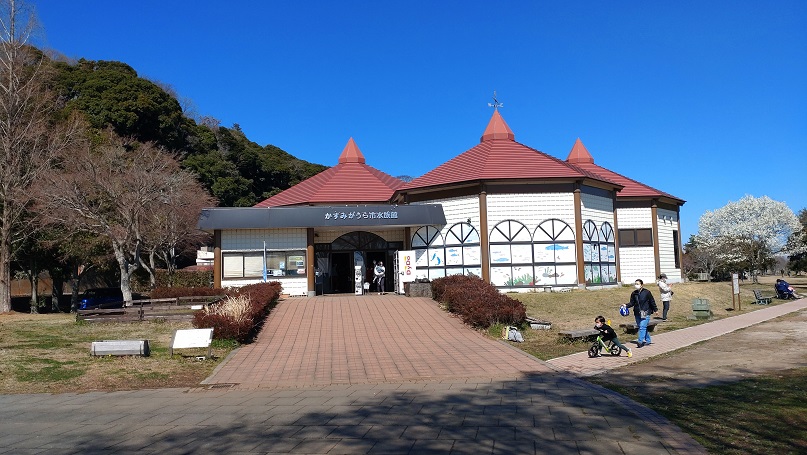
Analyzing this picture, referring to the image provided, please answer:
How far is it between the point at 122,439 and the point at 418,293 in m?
18.1

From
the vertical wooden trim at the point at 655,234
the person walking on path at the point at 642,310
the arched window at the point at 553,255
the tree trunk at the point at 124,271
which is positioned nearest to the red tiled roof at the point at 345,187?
the tree trunk at the point at 124,271

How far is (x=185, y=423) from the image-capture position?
24.3ft

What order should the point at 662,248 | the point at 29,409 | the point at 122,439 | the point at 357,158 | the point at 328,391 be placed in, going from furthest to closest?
the point at 357,158
the point at 662,248
the point at 328,391
the point at 29,409
the point at 122,439

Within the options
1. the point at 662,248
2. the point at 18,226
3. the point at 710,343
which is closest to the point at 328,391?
the point at 710,343

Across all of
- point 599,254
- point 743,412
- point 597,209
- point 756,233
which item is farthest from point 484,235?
point 756,233

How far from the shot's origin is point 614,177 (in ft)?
112

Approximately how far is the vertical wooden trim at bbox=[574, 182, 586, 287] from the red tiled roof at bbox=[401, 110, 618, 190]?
0.93 m

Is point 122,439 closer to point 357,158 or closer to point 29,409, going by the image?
point 29,409

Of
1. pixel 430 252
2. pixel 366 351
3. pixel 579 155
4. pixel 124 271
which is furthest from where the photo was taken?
pixel 579 155

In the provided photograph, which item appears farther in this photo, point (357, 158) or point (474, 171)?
point (357, 158)

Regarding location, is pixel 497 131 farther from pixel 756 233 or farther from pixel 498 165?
pixel 756 233

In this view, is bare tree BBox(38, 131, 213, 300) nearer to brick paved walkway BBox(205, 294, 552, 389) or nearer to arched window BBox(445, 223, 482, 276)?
brick paved walkway BBox(205, 294, 552, 389)

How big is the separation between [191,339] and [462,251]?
1480 centimetres

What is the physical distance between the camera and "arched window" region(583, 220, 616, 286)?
26031mm
